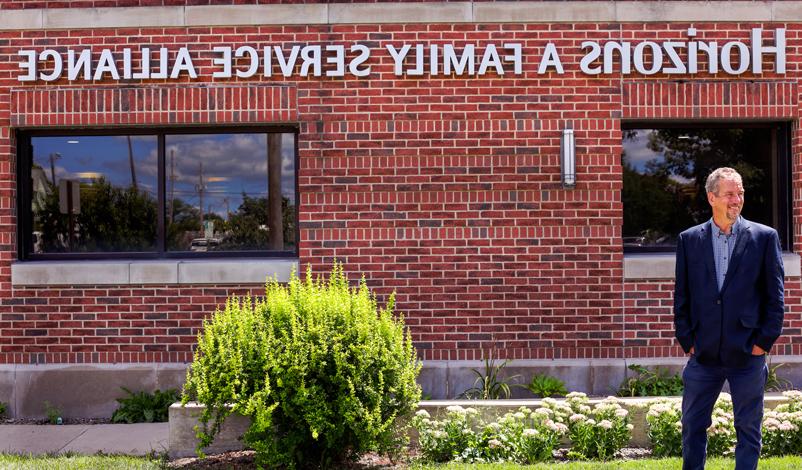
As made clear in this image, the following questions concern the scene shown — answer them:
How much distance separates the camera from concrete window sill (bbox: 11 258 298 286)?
25.8ft

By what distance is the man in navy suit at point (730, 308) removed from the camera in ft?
15.0

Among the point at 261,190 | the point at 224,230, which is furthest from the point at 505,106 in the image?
the point at 224,230

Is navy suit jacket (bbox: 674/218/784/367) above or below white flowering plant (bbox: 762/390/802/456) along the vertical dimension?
above

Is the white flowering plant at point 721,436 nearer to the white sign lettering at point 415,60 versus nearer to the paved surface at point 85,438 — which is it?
the white sign lettering at point 415,60

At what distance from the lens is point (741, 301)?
4.57 meters

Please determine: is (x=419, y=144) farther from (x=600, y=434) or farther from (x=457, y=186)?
(x=600, y=434)

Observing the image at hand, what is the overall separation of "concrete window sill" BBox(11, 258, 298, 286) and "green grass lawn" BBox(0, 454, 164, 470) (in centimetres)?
205

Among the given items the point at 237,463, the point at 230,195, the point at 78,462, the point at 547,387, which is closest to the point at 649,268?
the point at 547,387

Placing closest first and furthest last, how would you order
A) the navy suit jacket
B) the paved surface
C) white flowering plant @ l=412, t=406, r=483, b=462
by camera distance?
1. the navy suit jacket
2. white flowering plant @ l=412, t=406, r=483, b=462
3. the paved surface

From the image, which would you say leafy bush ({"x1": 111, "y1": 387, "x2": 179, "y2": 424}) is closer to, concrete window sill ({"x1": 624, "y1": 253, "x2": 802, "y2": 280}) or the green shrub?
the green shrub

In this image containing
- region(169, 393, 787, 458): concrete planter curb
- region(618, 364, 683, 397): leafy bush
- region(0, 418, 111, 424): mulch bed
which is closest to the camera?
region(169, 393, 787, 458): concrete planter curb

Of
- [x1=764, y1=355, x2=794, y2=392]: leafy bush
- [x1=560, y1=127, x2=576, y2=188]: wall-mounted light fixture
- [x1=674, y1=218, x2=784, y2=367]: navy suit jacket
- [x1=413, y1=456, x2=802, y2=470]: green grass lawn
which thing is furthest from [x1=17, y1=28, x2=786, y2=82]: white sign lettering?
[x1=413, y1=456, x2=802, y2=470]: green grass lawn

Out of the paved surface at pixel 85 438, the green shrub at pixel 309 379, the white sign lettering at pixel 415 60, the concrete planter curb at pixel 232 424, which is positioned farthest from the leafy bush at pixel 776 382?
the paved surface at pixel 85 438

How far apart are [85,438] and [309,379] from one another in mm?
2723
